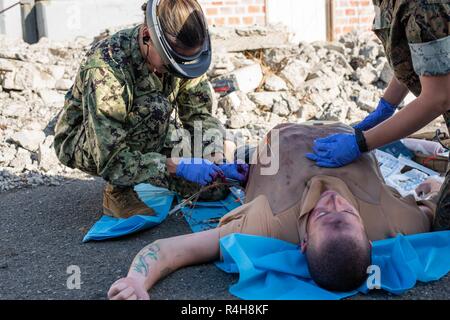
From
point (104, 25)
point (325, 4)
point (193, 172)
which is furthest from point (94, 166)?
point (325, 4)

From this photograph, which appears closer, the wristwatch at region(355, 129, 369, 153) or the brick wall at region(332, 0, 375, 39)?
the wristwatch at region(355, 129, 369, 153)

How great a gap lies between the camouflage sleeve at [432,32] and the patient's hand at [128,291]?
4.73 ft

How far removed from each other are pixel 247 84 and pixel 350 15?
8.28 ft

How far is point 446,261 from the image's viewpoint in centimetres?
265

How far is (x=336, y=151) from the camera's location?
2865 millimetres

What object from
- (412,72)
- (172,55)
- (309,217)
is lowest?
(309,217)

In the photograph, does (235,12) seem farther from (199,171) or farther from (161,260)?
(161,260)

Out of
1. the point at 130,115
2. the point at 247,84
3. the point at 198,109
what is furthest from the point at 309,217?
the point at 247,84

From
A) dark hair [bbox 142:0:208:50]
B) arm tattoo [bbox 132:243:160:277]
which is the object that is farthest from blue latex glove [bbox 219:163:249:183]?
arm tattoo [bbox 132:243:160:277]

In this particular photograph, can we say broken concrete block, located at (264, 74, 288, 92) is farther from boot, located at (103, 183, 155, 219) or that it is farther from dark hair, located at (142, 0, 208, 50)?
dark hair, located at (142, 0, 208, 50)

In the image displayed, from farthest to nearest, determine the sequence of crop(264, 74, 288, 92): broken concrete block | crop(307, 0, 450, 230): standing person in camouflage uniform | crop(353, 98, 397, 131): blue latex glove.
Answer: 1. crop(264, 74, 288, 92): broken concrete block
2. crop(353, 98, 397, 131): blue latex glove
3. crop(307, 0, 450, 230): standing person in camouflage uniform

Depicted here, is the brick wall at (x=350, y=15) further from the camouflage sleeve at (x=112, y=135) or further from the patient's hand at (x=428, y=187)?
the camouflage sleeve at (x=112, y=135)

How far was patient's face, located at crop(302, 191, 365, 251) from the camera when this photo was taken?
2379mm

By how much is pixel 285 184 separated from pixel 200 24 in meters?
0.91
